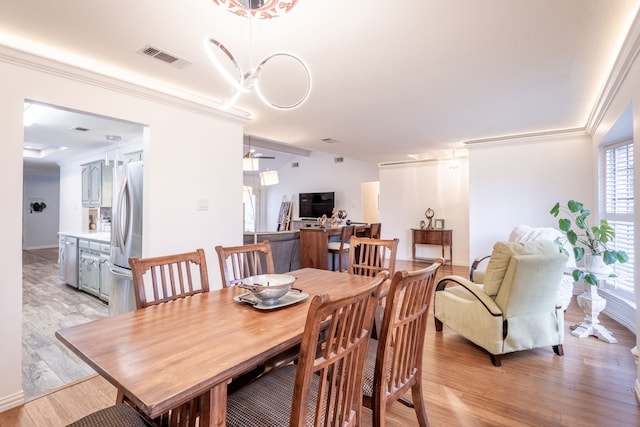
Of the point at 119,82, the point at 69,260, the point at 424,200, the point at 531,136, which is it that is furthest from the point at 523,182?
the point at 69,260

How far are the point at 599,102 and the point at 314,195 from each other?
7091 mm

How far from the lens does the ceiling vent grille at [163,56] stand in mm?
2260

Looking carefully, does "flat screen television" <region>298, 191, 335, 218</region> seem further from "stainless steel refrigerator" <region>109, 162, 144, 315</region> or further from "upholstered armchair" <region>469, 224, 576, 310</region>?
"stainless steel refrigerator" <region>109, 162, 144, 315</region>

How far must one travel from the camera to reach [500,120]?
4.02m

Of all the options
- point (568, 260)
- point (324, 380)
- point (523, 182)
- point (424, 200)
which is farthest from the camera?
point (424, 200)

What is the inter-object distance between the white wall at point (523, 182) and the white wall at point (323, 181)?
3741 millimetres

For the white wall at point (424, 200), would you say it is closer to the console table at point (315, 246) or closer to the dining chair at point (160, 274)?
the console table at point (315, 246)

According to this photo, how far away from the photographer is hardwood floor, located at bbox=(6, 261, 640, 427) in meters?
1.91

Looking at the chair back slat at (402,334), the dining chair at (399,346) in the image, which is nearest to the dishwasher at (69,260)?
the dining chair at (399,346)

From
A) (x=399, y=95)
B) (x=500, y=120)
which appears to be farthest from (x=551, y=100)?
(x=399, y=95)

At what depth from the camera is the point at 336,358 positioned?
1.06 meters

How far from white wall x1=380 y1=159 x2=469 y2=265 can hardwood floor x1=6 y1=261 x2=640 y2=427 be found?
424 centimetres

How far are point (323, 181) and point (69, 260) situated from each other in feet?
21.0

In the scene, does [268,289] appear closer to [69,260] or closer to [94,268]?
[94,268]
